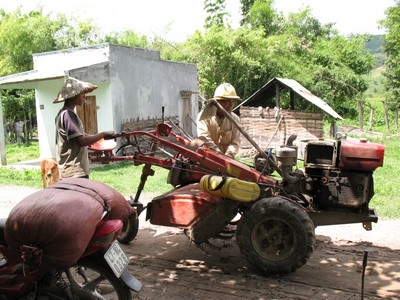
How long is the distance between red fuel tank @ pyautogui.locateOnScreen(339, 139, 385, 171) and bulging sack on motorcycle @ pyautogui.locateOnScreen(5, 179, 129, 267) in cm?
252

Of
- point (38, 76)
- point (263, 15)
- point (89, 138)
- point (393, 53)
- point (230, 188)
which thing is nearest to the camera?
point (230, 188)

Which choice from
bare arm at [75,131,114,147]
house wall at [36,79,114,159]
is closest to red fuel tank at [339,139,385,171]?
bare arm at [75,131,114,147]

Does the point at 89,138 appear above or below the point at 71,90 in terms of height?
below

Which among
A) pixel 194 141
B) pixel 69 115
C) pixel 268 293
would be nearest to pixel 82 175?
pixel 69 115

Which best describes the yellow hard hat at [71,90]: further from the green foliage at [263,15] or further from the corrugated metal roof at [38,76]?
the green foliage at [263,15]

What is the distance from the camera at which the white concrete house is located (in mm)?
13029

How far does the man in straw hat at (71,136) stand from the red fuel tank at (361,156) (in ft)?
7.67

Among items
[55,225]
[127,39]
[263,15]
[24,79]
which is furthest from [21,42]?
[55,225]

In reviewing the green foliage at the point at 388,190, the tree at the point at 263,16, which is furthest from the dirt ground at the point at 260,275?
the tree at the point at 263,16

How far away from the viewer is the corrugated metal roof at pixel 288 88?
1290cm

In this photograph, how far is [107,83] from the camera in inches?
516

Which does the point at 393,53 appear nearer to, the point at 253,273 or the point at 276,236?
the point at 276,236

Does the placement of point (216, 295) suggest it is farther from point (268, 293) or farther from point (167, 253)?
point (167, 253)

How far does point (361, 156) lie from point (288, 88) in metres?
9.45
